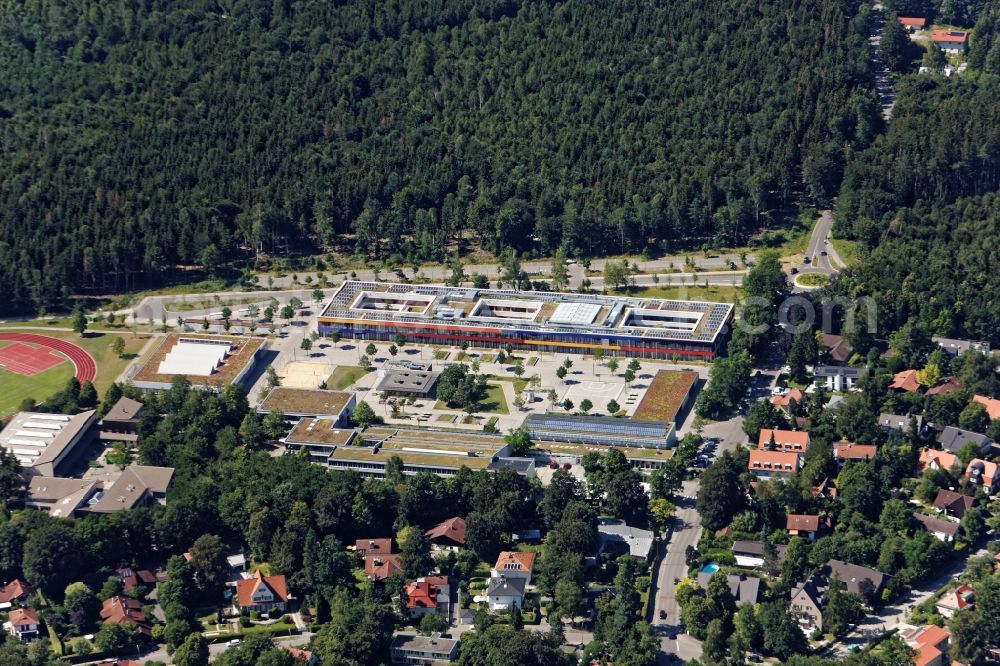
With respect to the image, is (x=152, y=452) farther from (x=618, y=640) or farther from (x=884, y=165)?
(x=884, y=165)

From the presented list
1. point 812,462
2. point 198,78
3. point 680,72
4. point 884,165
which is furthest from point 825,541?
point 198,78

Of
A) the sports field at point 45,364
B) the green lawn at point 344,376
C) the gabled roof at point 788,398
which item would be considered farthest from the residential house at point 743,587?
the sports field at point 45,364

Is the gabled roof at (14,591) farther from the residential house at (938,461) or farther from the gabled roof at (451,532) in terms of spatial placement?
the residential house at (938,461)

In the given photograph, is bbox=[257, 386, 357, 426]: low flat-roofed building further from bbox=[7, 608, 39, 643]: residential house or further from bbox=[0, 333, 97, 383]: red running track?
bbox=[7, 608, 39, 643]: residential house

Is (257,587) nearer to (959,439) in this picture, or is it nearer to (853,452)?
(853,452)

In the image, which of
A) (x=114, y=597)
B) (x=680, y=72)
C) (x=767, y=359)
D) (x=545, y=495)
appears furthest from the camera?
(x=680, y=72)

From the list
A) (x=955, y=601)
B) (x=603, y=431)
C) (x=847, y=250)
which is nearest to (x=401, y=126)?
(x=847, y=250)

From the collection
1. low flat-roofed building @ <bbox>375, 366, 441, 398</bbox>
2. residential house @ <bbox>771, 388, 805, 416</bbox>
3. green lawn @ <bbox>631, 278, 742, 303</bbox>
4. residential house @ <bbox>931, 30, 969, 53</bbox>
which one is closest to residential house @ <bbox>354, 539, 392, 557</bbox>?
low flat-roofed building @ <bbox>375, 366, 441, 398</bbox>
